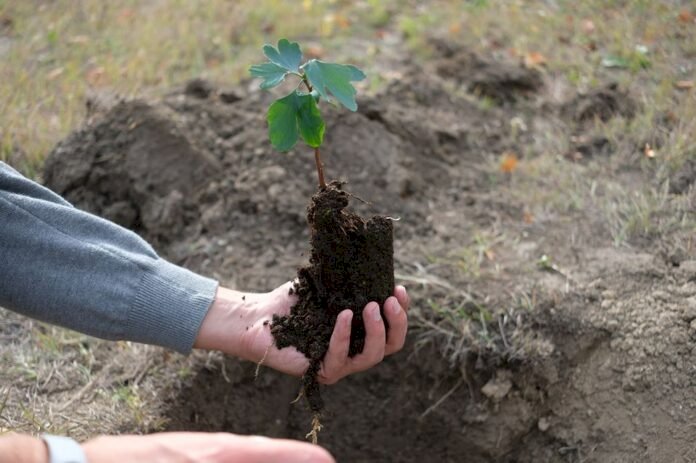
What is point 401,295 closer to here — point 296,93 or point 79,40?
point 296,93

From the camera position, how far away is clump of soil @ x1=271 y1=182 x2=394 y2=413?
6.20 ft

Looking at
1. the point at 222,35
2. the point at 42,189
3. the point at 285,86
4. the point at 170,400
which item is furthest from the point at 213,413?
the point at 222,35

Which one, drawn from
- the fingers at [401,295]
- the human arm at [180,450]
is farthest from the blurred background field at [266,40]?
the human arm at [180,450]

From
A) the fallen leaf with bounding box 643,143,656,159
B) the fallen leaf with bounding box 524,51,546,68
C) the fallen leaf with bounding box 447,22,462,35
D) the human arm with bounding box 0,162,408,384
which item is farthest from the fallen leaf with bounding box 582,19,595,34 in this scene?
the human arm with bounding box 0,162,408,384

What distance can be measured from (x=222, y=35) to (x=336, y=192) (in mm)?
2525

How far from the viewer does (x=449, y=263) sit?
2564mm

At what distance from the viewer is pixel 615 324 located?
229 cm

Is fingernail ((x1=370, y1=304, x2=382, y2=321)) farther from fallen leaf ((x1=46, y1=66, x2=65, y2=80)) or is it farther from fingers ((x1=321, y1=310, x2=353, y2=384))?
fallen leaf ((x1=46, y1=66, x2=65, y2=80))

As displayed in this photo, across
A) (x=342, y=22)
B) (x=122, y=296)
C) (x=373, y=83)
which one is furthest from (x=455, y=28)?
(x=122, y=296)

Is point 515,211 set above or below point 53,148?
below

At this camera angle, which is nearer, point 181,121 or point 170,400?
point 170,400

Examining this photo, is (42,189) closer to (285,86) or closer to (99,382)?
(99,382)

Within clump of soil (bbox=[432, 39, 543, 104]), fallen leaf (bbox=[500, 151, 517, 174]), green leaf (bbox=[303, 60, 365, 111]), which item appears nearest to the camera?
green leaf (bbox=[303, 60, 365, 111])

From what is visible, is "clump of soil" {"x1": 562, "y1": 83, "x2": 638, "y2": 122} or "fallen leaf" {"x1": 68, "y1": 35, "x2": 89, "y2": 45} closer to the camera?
"clump of soil" {"x1": 562, "y1": 83, "x2": 638, "y2": 122}
